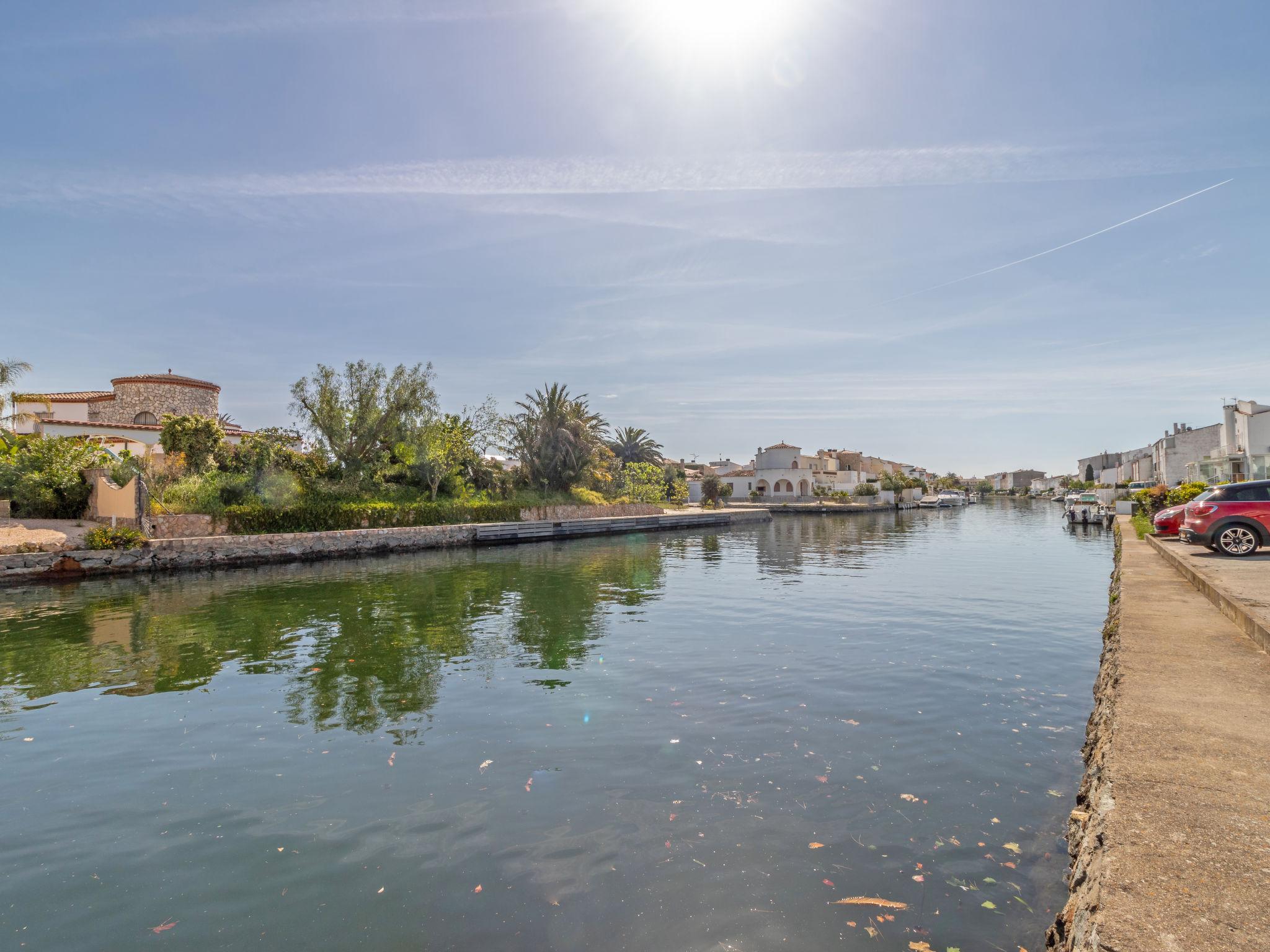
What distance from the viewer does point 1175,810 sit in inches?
147

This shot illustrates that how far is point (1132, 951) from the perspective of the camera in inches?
101

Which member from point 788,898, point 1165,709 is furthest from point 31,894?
point 1165,709

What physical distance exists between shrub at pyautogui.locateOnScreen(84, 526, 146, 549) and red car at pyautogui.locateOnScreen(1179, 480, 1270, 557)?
35510 millimetres

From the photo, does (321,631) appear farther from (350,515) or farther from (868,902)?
(350,515)

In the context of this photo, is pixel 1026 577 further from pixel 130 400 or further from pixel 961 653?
pixel 130 400

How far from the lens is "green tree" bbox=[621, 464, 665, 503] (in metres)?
59.6

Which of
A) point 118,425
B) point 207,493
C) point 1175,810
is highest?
point 118,425

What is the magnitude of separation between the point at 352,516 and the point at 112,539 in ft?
35.9

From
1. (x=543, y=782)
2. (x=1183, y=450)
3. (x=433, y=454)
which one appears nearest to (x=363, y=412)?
(x=433, y=454)

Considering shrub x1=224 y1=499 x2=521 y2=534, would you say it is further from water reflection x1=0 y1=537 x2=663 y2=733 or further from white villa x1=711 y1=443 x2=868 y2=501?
white villa x1=711 y1=443 x2=868 y2=501

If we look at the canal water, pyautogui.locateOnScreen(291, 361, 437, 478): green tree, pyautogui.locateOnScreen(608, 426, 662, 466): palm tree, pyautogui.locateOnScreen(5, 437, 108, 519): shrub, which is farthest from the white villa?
the canal water

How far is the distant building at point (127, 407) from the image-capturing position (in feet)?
140

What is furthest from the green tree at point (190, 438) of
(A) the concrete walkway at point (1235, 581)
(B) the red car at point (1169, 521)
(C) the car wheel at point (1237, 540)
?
(B) the red car at point (1169, 521)

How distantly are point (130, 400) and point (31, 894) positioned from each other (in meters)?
53.7
